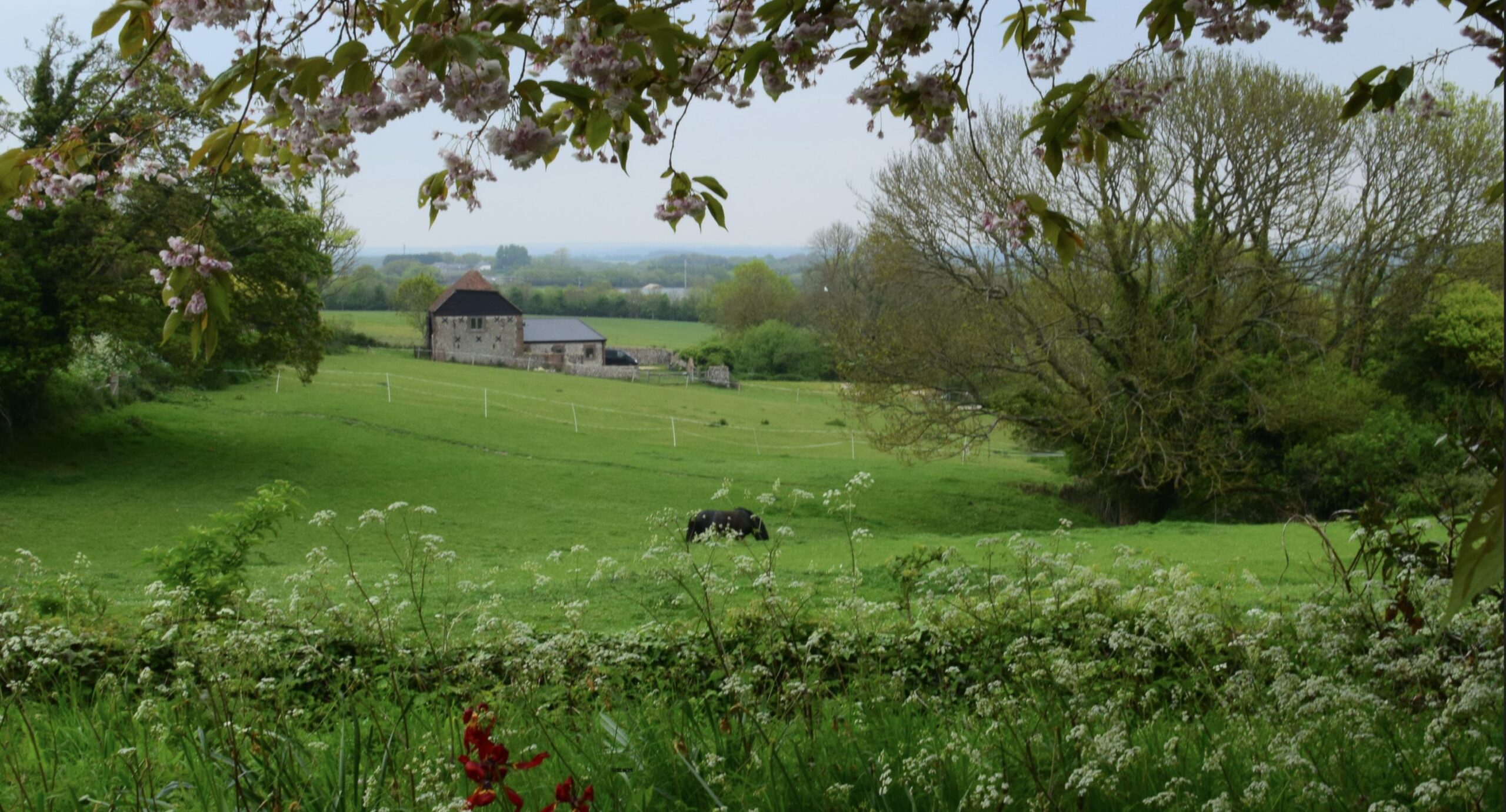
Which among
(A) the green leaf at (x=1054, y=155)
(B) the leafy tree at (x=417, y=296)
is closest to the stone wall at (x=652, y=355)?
(B) the leafy tree at (x=417, y=296)

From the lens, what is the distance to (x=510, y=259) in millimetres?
100625

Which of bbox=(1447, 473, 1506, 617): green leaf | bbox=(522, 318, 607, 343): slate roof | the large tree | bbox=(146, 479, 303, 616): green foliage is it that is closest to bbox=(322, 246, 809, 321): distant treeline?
bbox=(522, 318, 607, 343): slate roof

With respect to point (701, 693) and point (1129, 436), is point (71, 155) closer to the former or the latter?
point (701, 693)

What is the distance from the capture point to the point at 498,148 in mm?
2229

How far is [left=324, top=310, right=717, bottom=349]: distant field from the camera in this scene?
57.7m

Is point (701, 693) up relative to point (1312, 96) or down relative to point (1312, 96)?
down

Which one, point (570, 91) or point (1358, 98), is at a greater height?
point (1358, 98)

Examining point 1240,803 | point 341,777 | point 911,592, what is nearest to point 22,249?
point 911,592

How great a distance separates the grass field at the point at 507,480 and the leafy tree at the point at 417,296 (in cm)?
2275

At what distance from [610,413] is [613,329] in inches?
1471

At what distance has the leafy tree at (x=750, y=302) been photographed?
67500 millimetres

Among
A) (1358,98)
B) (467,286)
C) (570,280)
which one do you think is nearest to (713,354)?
(467,286)

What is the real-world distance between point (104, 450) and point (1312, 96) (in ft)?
79.8

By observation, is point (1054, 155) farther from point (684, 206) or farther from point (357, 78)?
point (357, 78)
